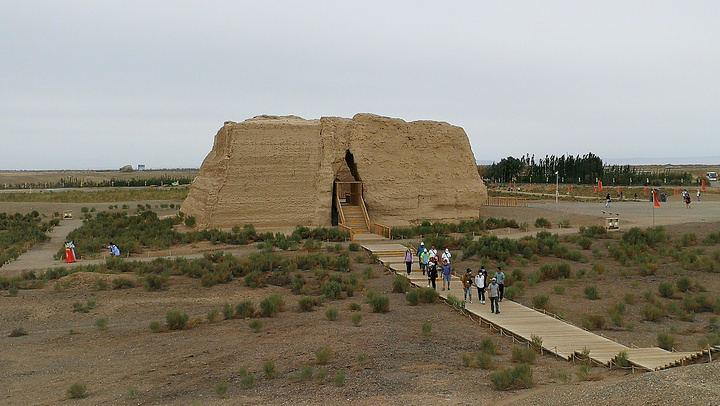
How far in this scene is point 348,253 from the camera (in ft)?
75.6

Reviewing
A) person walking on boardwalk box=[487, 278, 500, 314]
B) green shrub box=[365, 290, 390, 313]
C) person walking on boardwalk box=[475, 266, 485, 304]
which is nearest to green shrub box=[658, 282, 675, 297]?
person walking on boardwalk box=[475, 266, 485, 304]

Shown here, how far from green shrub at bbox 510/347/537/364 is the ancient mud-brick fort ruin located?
18.1 metres

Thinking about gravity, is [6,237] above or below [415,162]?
below

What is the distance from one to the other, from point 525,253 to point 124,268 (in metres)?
14.9

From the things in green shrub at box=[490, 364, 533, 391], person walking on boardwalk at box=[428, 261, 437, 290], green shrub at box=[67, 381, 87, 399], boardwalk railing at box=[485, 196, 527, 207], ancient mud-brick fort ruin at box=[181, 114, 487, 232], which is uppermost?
ancient mud-brick fort ruin at box=[181, 114, 487, 232]

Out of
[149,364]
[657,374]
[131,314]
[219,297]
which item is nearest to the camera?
[657,374]

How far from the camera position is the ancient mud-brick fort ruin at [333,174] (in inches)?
1104

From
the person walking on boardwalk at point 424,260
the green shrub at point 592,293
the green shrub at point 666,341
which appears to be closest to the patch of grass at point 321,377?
the green shrub at point 666,341

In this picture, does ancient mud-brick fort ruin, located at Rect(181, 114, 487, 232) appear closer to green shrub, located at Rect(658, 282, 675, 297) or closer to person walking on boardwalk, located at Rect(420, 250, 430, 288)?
person walking on boardwalk, located at Rect(420, 250, 430, 288)

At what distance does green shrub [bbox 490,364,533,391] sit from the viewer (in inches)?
344

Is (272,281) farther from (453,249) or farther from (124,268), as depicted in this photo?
(453,249)

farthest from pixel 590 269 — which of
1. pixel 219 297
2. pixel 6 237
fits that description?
pixel 6 237

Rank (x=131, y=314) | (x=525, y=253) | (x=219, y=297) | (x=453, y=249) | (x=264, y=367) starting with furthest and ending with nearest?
(x=453, y=249) → (x=525, y=253) → (x=219, y=297) → (x=131, y=314) → (x=264, y=367)

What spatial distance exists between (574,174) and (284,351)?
268 ft
